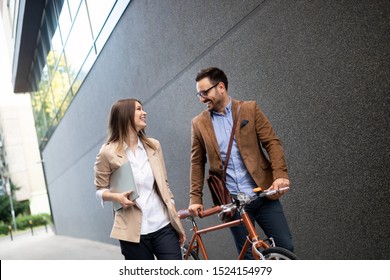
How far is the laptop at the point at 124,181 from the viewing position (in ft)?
9.00

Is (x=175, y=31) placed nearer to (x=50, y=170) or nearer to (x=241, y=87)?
(x=241, y=87)

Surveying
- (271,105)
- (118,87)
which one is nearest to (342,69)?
(271,105)

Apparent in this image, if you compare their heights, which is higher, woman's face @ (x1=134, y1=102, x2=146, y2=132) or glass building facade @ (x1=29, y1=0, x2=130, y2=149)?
glass building facade @ (x1=29, y1=0, x2=130, y2=149)

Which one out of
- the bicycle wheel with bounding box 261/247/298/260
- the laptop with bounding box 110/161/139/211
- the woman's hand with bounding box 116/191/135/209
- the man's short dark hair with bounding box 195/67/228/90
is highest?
the man's short dark hair with bounding box 195/67/228/90

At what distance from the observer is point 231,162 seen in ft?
9.35

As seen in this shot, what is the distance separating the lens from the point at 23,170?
181ft

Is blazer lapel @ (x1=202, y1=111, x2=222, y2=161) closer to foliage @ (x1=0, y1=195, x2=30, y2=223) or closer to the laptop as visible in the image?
the laptop

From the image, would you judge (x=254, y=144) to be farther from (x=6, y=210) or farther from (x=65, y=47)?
(x=6, y=210)

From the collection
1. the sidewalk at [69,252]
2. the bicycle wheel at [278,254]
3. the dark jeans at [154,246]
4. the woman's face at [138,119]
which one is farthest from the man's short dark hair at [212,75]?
the sidewalk at [69,252]

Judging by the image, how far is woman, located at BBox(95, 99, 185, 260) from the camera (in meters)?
2.78

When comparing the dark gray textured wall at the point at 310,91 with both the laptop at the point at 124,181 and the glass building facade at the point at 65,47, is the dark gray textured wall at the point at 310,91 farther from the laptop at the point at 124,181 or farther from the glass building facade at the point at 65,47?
the glass building facade at the point at 65,47

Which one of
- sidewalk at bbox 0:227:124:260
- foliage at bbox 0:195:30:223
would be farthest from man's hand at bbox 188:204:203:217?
foliage at bbox 0:195:30:223
